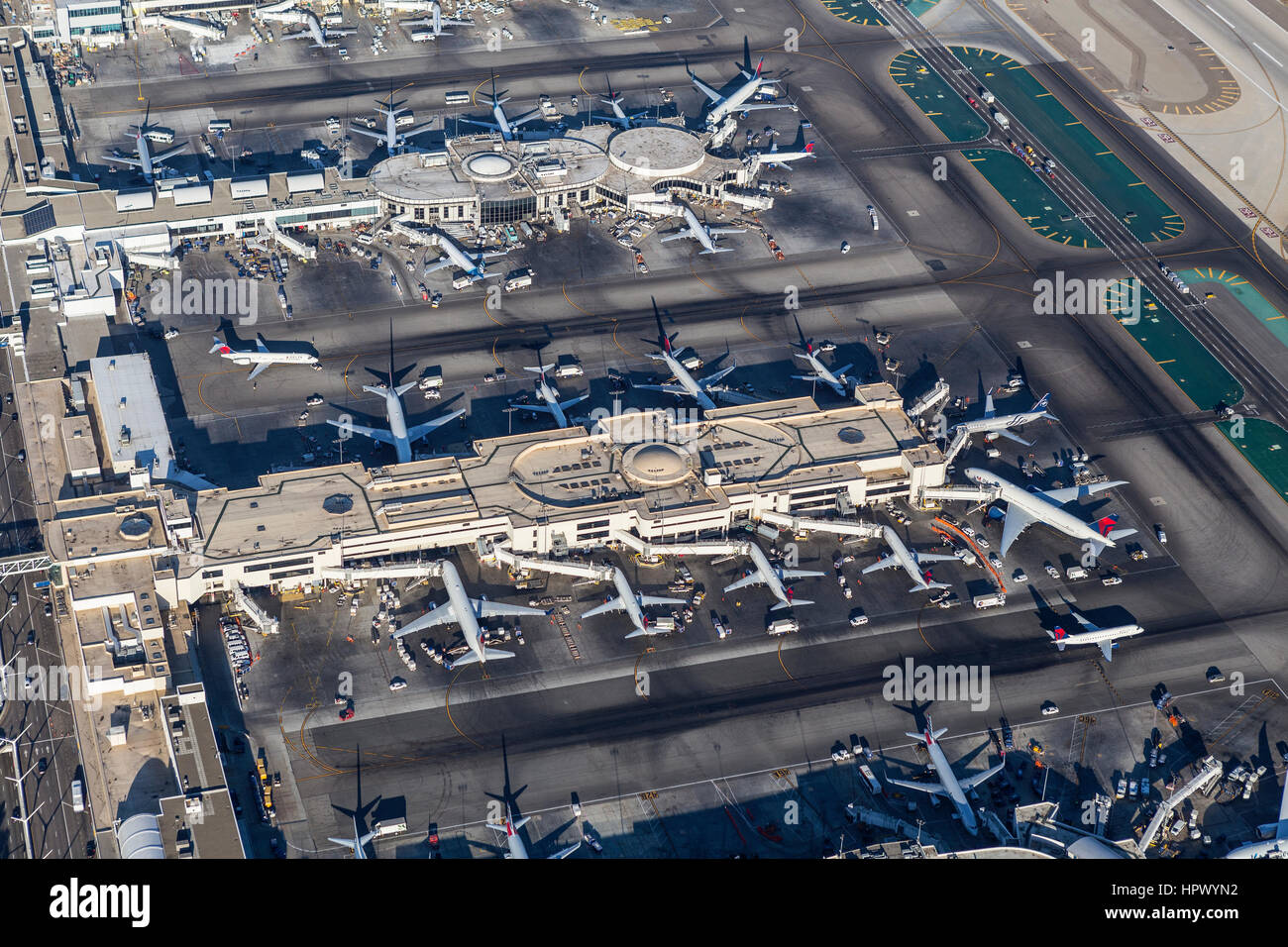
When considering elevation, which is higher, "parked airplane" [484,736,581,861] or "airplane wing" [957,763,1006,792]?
"parked airplane" [484,736,581,861]

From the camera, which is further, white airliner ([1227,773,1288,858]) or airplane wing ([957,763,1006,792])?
airplane wing ([957,763,1006,792])

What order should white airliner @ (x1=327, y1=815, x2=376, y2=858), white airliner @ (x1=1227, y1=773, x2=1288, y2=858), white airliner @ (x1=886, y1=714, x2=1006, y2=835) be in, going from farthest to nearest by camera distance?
white airliner @ (x1=886, y1=714, x2=1006, y2=835) < white airliner @ (x1=1227, y1=773, x2=1288, y2=858) < white airliner @ (x1=327, y1=815, x2=376, y2=858)

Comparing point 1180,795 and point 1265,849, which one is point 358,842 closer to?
point 1180,795

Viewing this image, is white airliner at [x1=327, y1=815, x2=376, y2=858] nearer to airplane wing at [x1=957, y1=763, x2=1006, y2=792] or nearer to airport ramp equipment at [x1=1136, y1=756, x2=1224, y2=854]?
airplane wing at [x1=957, y1=763, x2=1006, y2=792]

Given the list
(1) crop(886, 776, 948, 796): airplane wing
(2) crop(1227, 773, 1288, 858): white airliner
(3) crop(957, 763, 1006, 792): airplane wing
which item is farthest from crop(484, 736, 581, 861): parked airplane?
(2) crop(1227, 773, 1288, 858): white airliner

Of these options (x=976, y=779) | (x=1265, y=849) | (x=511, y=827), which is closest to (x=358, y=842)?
(x=511, y=827)

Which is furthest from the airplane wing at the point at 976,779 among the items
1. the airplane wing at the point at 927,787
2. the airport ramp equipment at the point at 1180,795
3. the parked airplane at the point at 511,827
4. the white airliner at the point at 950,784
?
the parked airplane at the point at 511,827
